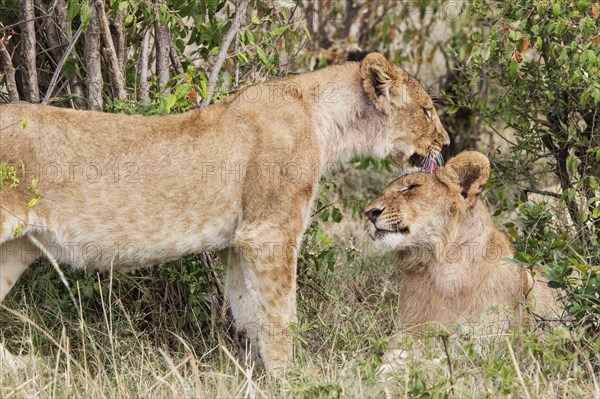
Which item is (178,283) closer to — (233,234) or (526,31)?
(233,234)

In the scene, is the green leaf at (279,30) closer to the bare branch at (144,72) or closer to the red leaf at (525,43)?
the bare branch at (144,72)

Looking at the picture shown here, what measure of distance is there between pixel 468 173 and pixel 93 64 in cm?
196

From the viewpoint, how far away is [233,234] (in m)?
Result: 4.93

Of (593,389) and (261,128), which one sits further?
(261,128)

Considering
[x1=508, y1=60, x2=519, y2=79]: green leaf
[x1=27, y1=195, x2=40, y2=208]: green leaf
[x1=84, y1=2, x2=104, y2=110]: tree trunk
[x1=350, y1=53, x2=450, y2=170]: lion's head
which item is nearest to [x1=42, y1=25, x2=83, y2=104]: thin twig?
[x1=84, y1=2, x2=104, y2=110]: tree trunk

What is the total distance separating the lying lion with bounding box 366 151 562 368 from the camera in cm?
489

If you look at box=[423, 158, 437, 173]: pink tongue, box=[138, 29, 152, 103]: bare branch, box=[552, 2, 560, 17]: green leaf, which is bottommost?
box=[423, 158, 437, 173]: pink tongue

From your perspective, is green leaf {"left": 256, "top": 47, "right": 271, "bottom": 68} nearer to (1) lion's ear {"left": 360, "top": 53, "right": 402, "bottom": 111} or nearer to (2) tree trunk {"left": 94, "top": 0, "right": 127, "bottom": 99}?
(1) lion's ear {"left": 360, "top": 53, "right": 402, "bottom": 111}

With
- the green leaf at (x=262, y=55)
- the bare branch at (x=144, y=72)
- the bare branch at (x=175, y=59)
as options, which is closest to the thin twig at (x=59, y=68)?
the bare branch at (x=144, y=72)

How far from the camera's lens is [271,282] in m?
4.87

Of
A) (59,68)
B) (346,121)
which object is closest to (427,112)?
(346,121)

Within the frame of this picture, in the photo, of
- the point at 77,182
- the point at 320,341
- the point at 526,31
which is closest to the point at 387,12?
the point at 526,31

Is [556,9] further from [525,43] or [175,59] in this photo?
[175,59]

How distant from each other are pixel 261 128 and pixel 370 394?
4.59ft
